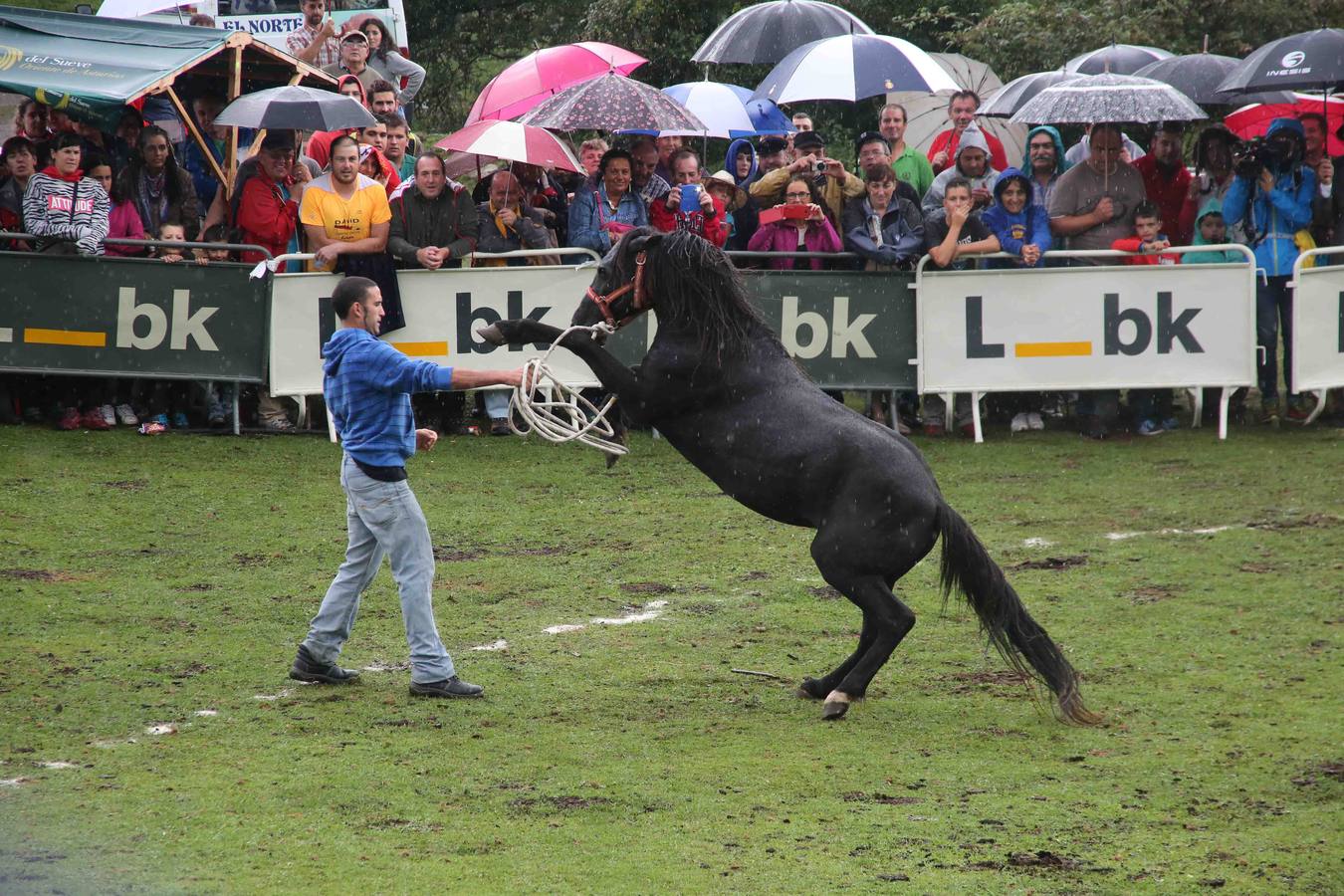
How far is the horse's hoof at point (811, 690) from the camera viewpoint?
794 centimetres

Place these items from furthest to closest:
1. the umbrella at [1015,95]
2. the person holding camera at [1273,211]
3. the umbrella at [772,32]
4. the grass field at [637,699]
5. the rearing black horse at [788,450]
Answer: the umbrella at [772,32]
the umbrella at [1015,95]
the person holding camera at [1273,211]
the rearing black horse at [788,450]
the grass field at [637,699]

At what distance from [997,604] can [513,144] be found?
6.93m

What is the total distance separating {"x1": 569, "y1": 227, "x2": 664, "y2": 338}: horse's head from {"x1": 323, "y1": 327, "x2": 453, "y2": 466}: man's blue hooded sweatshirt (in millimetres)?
791

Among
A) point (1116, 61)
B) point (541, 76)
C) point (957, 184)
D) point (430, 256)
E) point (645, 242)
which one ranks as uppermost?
point (1116, 61)

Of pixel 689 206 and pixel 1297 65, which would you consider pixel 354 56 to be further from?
pixel 1297 65

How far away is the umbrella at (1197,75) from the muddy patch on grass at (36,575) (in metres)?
11.2

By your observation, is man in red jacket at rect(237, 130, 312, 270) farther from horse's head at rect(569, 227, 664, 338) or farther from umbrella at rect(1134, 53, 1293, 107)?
umbrella at rect(1134, 53, 1293, 107)

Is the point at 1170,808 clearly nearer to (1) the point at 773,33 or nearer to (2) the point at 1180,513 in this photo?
(2) the point at 1180,513

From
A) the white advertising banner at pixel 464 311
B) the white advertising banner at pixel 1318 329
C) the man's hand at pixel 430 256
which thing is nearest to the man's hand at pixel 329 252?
the white advertising banner at pixel 464 311

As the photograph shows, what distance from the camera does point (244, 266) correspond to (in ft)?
42.9

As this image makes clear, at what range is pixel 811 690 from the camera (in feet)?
26.1

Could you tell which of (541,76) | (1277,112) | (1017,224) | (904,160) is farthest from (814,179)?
(1277,112)

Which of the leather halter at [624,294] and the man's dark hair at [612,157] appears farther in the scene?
the man's dark hair at [612,157]

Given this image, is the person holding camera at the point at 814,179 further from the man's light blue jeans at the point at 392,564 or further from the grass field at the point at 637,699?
the man's light blue jeans at the point at 392,564
